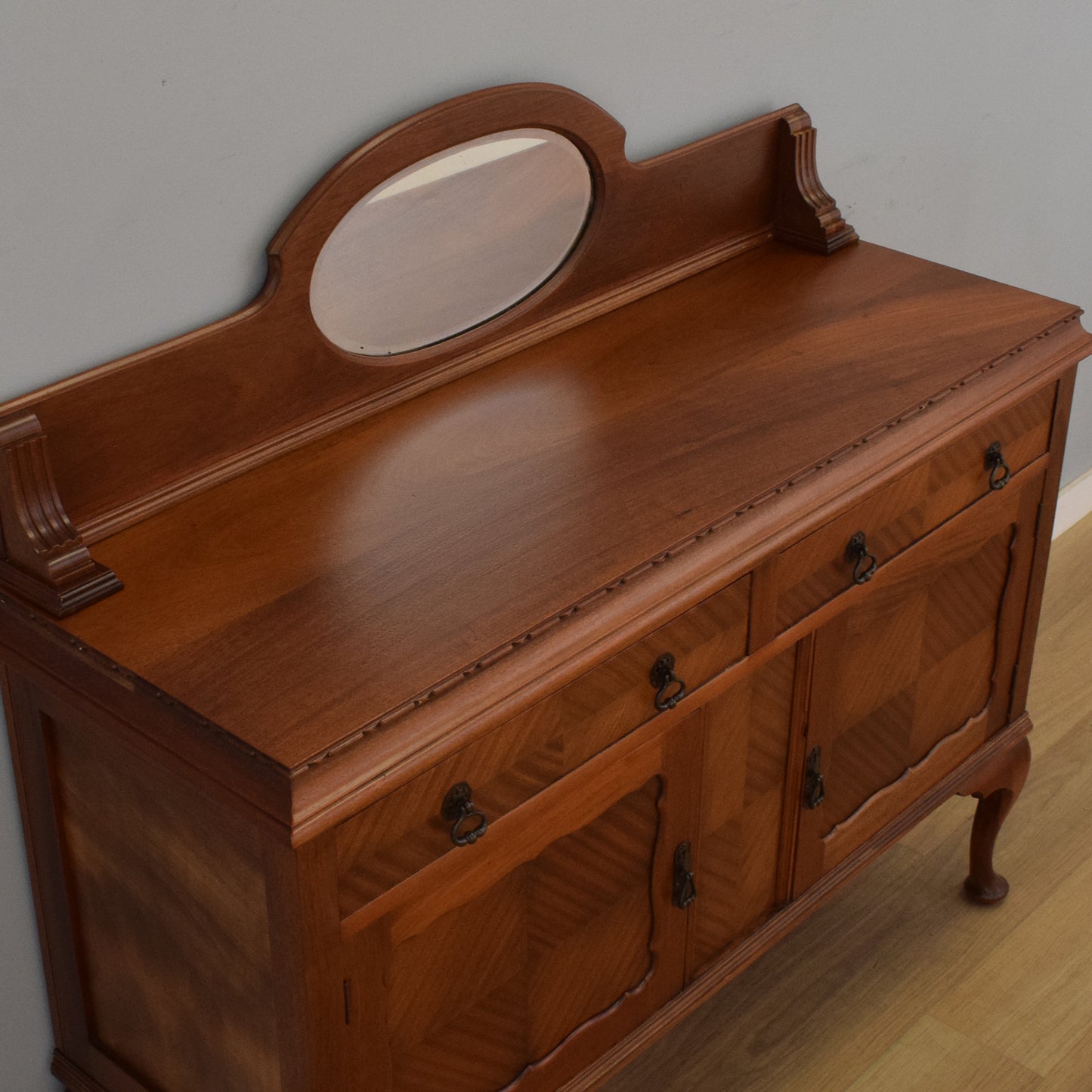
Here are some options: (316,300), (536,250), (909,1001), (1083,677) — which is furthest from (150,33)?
(1083,677)

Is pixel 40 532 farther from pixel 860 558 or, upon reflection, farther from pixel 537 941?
pixel 860 558

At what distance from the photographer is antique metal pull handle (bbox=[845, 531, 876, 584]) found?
183 centimetres

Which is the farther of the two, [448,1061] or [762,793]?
[762,793]

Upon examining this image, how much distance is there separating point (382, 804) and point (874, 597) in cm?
79

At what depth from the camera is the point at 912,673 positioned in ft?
6.82

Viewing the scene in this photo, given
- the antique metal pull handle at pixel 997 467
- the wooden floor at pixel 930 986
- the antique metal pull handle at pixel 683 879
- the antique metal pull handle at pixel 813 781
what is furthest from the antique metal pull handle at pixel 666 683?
the wooden floor at pixel 930 986

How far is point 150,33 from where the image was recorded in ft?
4.86

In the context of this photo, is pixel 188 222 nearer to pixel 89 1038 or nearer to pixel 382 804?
pixel 382 804

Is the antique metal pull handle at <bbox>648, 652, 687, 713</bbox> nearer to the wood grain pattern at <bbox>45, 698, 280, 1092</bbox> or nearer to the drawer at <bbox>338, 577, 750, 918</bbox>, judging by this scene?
the drawer at <bbox>338, 577, 750, 918</bbox>

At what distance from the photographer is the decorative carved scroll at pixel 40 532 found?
4.81 feet

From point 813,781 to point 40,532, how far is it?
993mm

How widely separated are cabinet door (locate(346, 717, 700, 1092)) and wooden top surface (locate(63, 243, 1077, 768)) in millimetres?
216

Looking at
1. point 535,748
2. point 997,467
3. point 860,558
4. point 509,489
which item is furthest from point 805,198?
point 535,748

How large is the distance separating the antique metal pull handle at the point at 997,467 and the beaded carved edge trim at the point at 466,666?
241 mm
